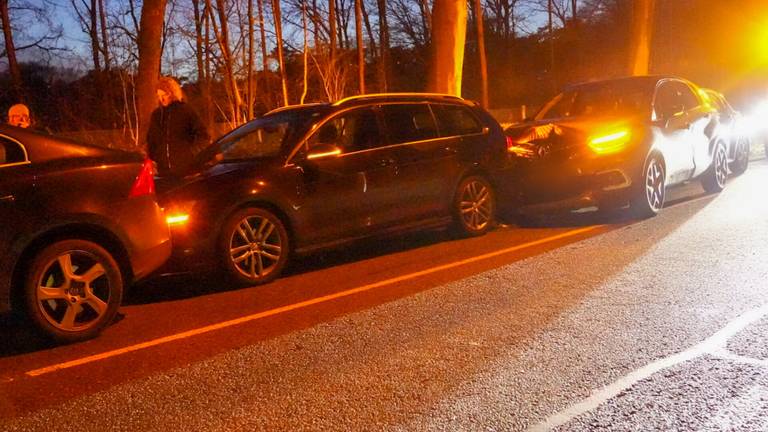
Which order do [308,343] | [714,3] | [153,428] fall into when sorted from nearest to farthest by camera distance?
[153,428], [308,343], [714,3]

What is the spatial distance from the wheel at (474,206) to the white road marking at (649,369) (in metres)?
3.71

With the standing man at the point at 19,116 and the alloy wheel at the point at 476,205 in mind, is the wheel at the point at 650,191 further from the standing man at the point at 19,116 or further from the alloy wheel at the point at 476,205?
the standing man at the point at 19,116

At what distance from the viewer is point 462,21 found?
1343cm

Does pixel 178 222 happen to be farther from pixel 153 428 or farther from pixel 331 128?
pixel 153 428

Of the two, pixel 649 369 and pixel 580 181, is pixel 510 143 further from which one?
pixel 649 369

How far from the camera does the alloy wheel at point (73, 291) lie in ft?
16.2

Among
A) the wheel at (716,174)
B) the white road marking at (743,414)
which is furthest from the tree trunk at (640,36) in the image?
the white road marking at (743,414)

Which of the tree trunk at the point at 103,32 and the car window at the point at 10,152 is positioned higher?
A: the tree trunk at the point at 103,32

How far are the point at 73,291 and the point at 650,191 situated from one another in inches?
269

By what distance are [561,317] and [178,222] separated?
3.22m

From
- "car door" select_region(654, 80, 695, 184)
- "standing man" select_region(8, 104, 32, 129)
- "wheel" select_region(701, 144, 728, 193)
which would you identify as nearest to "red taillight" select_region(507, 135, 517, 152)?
"car door" select_region(654, 80, 695, 184)

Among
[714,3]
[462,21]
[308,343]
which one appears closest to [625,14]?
[714,3]

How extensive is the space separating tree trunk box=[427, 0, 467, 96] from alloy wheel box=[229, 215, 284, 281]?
7.49 m

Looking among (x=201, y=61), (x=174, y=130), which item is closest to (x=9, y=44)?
(x=201, y=61)
